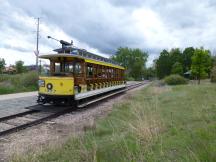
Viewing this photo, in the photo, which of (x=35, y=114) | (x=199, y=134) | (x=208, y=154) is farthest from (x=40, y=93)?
(x=208, y=154)

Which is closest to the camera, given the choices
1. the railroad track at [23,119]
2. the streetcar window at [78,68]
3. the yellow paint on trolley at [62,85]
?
the railroad track at [23,119]

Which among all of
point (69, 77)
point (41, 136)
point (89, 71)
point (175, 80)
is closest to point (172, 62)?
point (175, 80)

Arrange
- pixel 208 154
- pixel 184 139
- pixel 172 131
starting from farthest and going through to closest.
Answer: pixel 172 131, pixel 184 139, pixel 208 154

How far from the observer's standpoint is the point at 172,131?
20.6ft

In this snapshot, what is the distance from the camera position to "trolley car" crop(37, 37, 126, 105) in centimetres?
1190

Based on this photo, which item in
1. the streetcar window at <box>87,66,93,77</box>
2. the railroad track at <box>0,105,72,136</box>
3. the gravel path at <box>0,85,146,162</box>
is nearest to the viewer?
the gravel path at <box>0,85,146,162</box>

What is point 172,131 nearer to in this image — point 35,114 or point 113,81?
point 35,114

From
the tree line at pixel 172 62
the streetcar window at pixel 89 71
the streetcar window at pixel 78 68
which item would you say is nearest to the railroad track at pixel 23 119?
the streetcar window at pixel 78 68

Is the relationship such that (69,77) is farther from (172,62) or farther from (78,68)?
(172,62)

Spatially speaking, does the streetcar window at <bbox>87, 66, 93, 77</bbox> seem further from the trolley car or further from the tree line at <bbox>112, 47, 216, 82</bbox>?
the tree line at <bbox>112, 47, 216, 82</bbox>

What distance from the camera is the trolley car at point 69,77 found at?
11.9 metres

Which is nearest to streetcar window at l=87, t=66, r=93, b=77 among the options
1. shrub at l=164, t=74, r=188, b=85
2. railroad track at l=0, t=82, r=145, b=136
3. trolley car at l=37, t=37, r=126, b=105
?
trolley car at l=37, t=37, r=126, b=105

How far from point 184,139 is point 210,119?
7.95ft

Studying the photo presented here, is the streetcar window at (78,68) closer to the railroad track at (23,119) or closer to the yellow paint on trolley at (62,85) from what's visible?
the yellow paint on trolley at (62,85)
